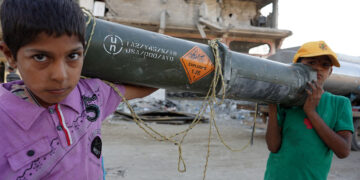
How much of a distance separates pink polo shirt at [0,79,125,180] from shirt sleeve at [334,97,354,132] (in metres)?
1.47

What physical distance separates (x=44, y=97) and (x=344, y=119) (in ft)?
5.61

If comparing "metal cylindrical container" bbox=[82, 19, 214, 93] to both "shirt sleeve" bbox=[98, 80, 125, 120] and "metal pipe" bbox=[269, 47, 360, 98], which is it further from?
"metal pipe" bbox=[269, 47, 360, 98]

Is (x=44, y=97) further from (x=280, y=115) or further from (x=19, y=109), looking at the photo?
(x=280, y=115)

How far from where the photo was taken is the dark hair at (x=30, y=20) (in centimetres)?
75

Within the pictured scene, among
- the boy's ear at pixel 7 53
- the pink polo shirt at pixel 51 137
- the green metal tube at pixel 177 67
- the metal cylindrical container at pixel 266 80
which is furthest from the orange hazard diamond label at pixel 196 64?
the boy's ear at pixel 7 53

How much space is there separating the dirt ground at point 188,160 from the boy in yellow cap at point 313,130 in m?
1.80

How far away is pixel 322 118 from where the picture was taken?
5.20 feet

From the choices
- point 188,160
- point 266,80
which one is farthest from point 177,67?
point 188,160

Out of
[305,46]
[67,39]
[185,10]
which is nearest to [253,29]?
[185,10]

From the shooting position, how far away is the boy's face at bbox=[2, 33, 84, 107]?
76cm

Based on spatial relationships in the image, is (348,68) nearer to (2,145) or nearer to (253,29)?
(2,145)

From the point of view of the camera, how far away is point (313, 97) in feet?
4.94

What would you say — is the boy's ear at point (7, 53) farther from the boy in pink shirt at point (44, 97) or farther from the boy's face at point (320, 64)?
the boy's face at point (320, 64)

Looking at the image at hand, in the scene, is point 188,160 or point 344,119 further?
point 188,160
